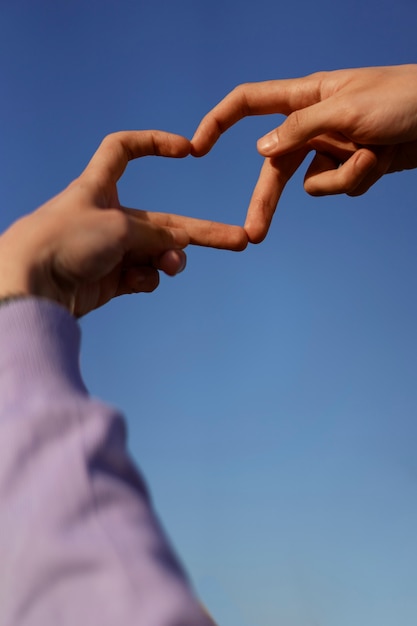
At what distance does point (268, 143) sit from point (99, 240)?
0.93 meters

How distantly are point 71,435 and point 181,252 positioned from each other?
3.12ft

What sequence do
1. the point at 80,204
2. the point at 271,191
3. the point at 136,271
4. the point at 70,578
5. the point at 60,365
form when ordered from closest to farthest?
1. the point at 70,578
2. the point at 60,365
3. the point at 80,204
4. the point at 136,271
5. the point at 271,191

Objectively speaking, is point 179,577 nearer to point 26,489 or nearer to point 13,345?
point 26,489

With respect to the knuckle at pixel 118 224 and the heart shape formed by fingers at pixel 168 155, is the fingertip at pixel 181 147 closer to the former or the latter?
the heart shape formed by fingers at pixel 168 155

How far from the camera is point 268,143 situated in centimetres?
195

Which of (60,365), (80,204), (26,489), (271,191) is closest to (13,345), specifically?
(60,365)

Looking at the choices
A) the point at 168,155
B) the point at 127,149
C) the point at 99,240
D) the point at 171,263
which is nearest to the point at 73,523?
the point at 99,240

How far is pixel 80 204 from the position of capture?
119 centimetres

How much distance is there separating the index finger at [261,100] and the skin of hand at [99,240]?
0.20 meters

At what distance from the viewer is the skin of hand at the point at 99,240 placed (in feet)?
3.36

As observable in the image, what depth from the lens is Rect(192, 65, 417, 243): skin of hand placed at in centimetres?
185

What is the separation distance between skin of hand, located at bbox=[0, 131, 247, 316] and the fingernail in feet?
0.79

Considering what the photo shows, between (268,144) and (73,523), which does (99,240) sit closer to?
(73,523)

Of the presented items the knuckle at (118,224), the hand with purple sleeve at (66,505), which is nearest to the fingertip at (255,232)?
the knuckle at (118,224)
